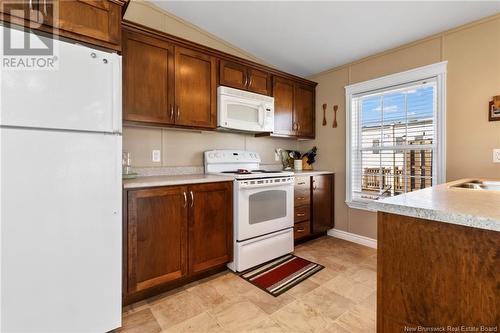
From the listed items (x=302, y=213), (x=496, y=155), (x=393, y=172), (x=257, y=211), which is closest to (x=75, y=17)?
(x=257, y=211)

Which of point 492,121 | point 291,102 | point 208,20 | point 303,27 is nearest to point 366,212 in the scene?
point 492,121

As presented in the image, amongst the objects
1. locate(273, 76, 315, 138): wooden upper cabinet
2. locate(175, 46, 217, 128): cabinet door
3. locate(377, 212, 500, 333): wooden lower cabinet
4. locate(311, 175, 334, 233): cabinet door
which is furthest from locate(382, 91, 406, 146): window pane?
locate(377, 212, 500, 333): wooden lower cabinet

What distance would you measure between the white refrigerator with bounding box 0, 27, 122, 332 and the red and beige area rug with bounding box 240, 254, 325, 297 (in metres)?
1.12

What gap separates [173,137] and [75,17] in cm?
127

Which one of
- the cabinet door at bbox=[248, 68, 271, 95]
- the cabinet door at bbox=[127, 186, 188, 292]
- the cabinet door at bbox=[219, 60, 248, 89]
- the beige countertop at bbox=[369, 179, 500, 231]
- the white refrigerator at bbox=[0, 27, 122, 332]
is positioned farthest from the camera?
the cabinet door at bbox=[248, 68, 271, 95]

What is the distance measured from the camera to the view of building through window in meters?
2.54

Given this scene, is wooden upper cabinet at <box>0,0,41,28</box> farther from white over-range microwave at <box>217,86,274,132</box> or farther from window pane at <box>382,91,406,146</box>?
window pane at <box>382,91,406,146</box>

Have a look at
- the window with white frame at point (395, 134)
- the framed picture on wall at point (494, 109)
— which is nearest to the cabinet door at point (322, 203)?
the window with white frame at point (395, 134)

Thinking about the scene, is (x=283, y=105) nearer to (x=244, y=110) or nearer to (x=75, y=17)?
(x=244, y=110)

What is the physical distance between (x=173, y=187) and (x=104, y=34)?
112 cm

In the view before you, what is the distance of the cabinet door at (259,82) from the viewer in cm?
270

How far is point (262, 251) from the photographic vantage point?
94.1 inches

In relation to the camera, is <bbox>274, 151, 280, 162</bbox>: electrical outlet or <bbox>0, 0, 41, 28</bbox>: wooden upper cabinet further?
<bbox>274, 151, 280, 162</bbox>: electrical outlet

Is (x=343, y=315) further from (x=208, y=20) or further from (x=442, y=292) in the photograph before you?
(x=208, y=20)
